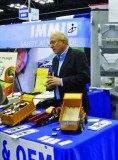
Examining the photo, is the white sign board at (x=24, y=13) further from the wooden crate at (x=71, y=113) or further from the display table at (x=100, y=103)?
the wooden crate at (x=71, y=113)

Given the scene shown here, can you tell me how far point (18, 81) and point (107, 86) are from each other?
1.52 m

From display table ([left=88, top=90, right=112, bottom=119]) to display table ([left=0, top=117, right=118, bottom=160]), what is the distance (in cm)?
163

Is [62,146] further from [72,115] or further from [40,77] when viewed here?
[40,77]

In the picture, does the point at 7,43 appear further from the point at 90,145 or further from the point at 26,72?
the point at 90,145

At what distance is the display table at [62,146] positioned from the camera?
5.11ft

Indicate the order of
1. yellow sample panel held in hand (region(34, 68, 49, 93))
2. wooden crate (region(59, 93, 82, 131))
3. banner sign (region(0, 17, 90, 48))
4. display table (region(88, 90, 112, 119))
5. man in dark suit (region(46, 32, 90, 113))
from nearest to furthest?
wooden crate (region(59, 93, 82, 131))
man in dark suit (region(46, 32, 90, 113))
display table (region(88, 90, 112, 119))
banner sign (region(0, 17, 90, 48))
yellow sample panel held in hand (region(34, 68, 49, 93))

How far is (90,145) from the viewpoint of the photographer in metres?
1.68

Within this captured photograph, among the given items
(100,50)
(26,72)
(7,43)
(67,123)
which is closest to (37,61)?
(26,72)

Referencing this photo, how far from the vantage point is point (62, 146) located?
1.55 meters

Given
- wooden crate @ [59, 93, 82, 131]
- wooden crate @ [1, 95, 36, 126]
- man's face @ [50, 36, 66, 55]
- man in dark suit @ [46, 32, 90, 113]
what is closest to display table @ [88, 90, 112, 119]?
man in dark suit @ [46, 32, 90, 113]

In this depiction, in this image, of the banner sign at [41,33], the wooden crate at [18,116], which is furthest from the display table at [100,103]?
the wooden crate at [18,116]

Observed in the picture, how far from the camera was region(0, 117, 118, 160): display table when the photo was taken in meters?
1.56

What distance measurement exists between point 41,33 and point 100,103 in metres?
1.61

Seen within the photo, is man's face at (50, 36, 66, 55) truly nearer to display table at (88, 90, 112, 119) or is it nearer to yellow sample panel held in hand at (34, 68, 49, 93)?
display table at (88, 90, 112, 119)
